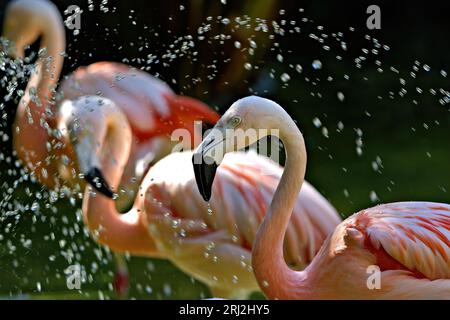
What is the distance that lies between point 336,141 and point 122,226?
3.55 metres

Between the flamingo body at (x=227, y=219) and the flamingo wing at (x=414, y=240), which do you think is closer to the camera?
the flamingo wing at (x=414, y=240)

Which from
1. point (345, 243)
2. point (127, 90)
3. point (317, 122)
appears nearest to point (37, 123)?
point (127, 90)

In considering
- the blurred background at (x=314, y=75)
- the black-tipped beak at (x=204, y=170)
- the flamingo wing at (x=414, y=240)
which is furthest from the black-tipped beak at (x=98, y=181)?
the blurred background at (x=314, y=75)

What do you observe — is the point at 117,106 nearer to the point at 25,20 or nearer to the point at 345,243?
the point at 25,20

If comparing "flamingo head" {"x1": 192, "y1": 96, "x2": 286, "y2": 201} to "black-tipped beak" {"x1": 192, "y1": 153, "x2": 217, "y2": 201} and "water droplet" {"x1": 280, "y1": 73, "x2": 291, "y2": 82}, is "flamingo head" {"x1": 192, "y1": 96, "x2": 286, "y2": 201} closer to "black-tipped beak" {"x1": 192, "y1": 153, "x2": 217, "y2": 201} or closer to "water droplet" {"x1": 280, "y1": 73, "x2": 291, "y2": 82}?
"black-tipped beak" {"x1": 192, "y1": 153, "x2": 217, "y2": 201}

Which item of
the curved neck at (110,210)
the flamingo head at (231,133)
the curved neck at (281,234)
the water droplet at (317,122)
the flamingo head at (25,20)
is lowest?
the water droplet at (317,122)

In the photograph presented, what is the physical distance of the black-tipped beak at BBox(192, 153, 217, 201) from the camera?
2.40 m

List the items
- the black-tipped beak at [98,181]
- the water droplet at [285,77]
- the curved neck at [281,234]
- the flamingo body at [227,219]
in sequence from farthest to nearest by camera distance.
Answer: the water droplet at [285,77], the black-tipped beak at [98,181], the flamingo body at [227,219], the curved neck at [281,234]

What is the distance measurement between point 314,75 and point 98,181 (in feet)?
16.1

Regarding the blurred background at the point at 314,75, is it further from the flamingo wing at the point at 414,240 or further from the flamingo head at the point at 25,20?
the flamingo wing at the point at 414,240

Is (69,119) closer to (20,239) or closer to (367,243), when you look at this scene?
(367,243)

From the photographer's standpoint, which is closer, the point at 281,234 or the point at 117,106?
the point at 281,234

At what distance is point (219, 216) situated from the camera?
314 centimetres

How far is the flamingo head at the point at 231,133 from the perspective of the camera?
238cm
